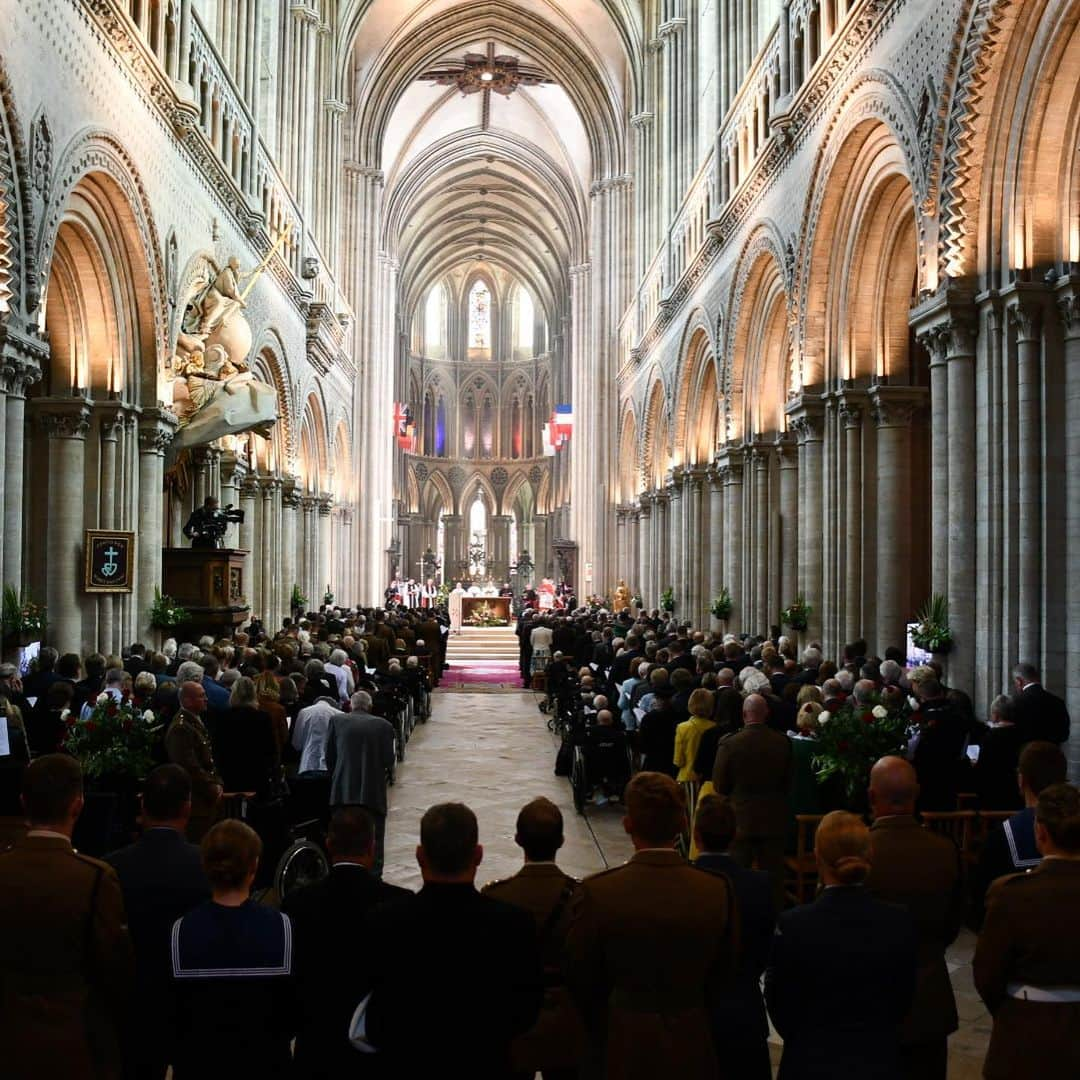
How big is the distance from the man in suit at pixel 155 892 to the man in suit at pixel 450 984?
3.00 feet

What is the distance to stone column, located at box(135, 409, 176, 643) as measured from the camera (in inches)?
573

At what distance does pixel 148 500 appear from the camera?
14.8m

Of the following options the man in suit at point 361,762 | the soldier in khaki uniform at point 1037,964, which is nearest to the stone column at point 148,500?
the man in suit at point 361,762

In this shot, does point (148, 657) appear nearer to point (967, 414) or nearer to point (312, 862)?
point (312, 862)

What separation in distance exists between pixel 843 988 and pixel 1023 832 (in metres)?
1.60

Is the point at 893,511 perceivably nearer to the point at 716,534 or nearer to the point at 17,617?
the point at 716,534

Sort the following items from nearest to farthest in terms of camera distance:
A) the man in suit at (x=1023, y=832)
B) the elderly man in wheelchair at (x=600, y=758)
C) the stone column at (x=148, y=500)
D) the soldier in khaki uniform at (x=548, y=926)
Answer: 1. the soldier in khaki uniform at (x=548, y=926)
2. the man in suit at (x=1023, y=832)
3. the elderly man in wheelchair at (x=600, y=758)
4. the stone column at (x=148, y=500)

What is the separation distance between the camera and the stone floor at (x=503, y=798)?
611 cm

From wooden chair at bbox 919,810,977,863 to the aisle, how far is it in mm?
2812

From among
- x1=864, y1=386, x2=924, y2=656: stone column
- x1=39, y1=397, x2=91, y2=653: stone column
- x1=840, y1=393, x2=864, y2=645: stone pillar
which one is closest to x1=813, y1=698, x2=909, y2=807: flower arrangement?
x1=864, y1=386, x2=924, y2=656: stone column

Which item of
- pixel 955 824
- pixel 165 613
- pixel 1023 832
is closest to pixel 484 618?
pixel 165 613

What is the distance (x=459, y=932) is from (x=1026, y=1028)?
175cm

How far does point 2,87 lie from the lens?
32.7 feet

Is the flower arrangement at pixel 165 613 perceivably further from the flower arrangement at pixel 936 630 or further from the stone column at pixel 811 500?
the flower arrangement at pixel 936 630
